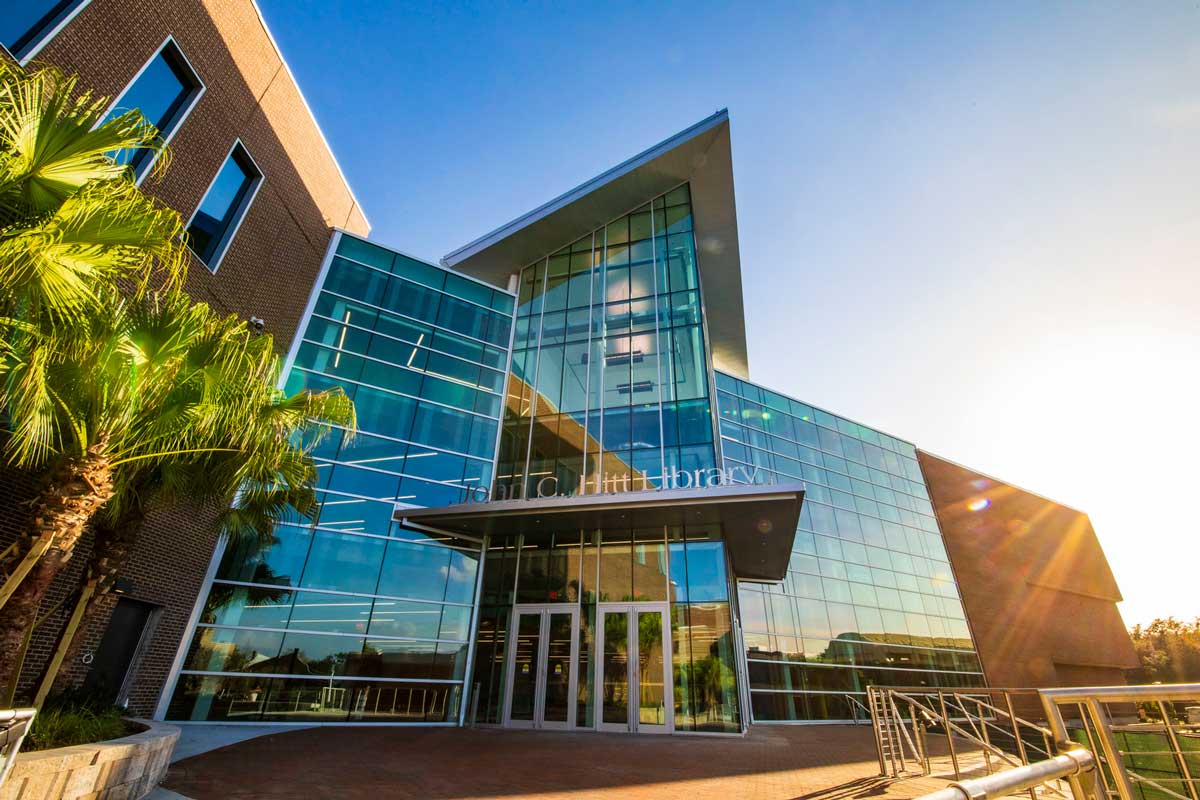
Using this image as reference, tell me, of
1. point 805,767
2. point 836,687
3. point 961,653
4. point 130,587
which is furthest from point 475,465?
point 961,653

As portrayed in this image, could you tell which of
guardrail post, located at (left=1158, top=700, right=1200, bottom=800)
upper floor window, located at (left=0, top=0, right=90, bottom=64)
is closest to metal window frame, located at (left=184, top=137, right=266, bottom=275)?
upper floor window, located at (left=0, top=0, right=90, bottom=64)

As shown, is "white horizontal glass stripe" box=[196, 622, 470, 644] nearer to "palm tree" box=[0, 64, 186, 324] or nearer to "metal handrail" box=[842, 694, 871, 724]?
"palm tree" box=[0, 64, 186, 324]

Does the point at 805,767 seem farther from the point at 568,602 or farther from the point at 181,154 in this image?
the point at 181,154

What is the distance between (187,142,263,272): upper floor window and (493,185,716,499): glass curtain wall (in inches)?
330

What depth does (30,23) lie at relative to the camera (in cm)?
909

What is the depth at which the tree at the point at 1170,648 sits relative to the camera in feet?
195

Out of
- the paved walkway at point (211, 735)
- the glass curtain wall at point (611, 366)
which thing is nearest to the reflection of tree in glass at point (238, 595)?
the paved walkway at point (211, 735)

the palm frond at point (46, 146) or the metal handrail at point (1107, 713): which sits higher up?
the palm frond at point (46, 146)

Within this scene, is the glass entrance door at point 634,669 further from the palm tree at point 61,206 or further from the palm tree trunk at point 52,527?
the palm tree at point 61,206

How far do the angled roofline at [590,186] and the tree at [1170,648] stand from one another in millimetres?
60620

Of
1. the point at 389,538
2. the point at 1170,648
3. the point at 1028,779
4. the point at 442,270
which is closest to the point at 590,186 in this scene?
the point at 442,270

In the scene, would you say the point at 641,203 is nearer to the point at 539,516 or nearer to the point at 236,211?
the point at 539,516

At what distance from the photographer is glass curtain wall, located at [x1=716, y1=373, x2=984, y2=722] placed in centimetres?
2180

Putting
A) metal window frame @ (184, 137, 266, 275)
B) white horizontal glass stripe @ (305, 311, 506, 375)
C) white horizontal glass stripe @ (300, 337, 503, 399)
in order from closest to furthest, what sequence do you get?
metal window frame @ (184, 137, 266, 275) < white horizontal glass stripe @ (300, 337, 503, 399) < white horizontal glass stripe @ (305, 311, 506, 375)
